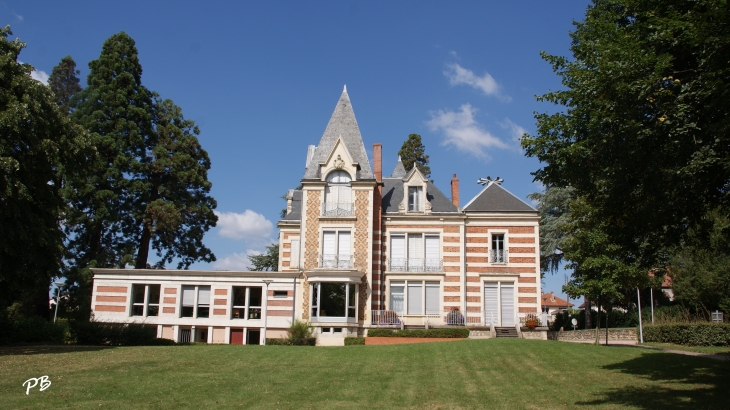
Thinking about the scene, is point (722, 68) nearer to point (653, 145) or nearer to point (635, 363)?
point (653, 145)

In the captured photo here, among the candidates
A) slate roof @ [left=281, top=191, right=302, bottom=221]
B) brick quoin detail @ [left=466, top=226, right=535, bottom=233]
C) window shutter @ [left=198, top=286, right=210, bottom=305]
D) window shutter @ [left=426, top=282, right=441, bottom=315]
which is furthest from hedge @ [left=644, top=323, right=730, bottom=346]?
window shutter @ [left=198, top=286, right=210, bottom=305]

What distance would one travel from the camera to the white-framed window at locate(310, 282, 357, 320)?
103 ft

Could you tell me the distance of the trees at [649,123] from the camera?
449 inches

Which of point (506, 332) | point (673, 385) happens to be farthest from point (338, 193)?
point (673, 385)

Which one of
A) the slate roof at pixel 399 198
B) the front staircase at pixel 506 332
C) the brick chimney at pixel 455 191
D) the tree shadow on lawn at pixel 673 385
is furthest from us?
the brick chimney at pixel 455 191

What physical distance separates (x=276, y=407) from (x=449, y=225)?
2275 cm

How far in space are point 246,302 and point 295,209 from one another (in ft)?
26.1

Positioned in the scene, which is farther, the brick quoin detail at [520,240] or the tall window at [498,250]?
the tall window at [498,250]

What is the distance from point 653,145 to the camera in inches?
511

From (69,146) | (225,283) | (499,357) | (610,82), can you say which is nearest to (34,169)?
(69,146)

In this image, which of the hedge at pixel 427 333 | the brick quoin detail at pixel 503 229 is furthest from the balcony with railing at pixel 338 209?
the brick quoin detail at pixel 503 229

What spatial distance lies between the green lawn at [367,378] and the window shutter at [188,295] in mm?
9962

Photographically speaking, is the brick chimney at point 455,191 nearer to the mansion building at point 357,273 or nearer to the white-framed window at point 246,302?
the mansion building at point 357,273

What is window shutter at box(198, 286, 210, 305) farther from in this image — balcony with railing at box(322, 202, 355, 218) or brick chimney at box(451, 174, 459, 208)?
brick chimney at box(451, 174, 459, 208)
